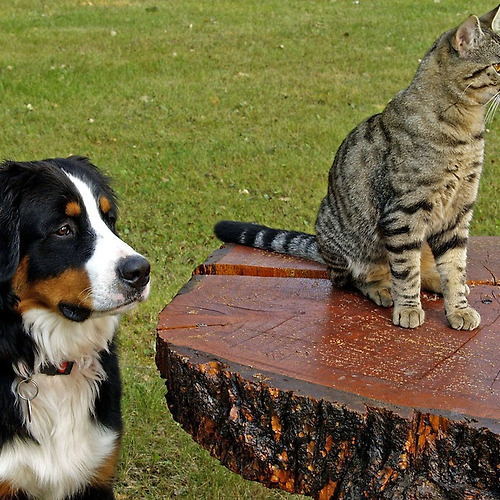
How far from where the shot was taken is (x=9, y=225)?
2738 mm

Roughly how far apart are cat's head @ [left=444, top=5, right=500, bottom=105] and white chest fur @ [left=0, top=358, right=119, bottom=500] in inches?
74.4

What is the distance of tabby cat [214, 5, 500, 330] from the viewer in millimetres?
3121

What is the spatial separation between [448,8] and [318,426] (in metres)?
13.2

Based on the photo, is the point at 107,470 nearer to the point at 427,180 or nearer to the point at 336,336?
the point at 336,336

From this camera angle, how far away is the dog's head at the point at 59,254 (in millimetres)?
2715

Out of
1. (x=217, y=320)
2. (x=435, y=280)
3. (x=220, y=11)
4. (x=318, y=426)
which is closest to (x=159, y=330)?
(x=217, y=320)

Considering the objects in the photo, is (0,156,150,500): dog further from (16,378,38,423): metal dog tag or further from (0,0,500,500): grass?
(0,0,500,500): grass

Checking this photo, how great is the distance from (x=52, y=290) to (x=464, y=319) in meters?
1.59

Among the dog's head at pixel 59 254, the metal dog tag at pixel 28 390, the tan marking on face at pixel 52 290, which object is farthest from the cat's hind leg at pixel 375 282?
the metal dog tag at pixel 28 390

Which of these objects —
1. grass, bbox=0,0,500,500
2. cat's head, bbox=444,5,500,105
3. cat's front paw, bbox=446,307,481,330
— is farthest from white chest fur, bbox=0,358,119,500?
cat's head, bbox=444,5,500,105

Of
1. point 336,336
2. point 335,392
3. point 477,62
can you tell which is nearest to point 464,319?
point 336,336

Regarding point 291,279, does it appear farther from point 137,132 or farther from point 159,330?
point 137,132

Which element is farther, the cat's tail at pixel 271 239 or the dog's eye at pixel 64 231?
the cat's tail at pixel 271 239

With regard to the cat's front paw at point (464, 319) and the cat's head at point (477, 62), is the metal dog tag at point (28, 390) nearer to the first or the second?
the cat's front paw at point (464, 319)
